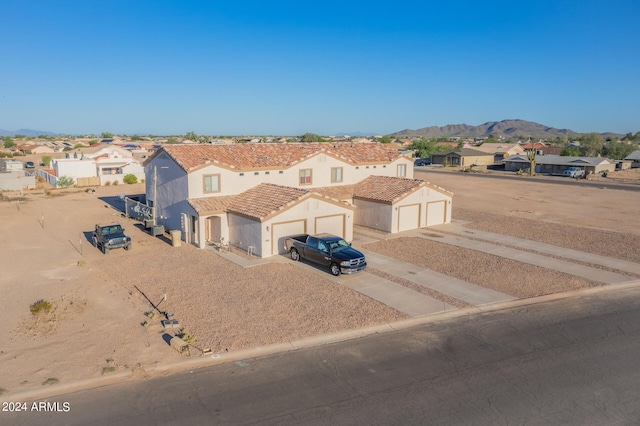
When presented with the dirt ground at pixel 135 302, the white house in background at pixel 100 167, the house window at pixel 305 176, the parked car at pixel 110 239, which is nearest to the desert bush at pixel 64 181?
the white house in background at pixel 100 167

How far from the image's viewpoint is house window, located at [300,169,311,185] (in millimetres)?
34906

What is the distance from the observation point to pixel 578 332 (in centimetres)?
1586

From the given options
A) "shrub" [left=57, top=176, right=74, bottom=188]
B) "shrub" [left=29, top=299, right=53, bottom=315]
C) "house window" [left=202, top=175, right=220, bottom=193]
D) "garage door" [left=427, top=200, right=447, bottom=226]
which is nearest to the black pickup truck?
"house window" [left=202, top=175, right=220, bottom=193]

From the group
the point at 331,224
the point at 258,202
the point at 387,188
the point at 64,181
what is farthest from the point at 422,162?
the point at 258,202

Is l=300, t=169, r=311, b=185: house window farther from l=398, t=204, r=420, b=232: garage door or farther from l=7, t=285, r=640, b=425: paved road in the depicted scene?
l=7, t=285, r=640, b=425: paved road

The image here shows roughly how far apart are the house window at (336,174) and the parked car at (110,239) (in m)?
16.0

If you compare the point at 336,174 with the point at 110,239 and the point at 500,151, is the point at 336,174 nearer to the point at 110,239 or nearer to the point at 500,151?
the point at 110,239

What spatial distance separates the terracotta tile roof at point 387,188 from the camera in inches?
1273

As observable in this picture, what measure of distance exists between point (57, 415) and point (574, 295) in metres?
19.2

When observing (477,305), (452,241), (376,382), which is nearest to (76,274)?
(376,382)

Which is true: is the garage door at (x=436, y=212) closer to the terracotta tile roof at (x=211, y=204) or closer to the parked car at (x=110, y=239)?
the terracotta tile roof at (x=211, y=204)

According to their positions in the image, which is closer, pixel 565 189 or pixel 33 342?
pixel 33 342

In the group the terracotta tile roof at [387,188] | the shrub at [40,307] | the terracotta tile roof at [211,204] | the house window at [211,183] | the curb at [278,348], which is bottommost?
the curb at [278,348]

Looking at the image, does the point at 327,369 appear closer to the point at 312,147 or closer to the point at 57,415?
the point at 57,415
